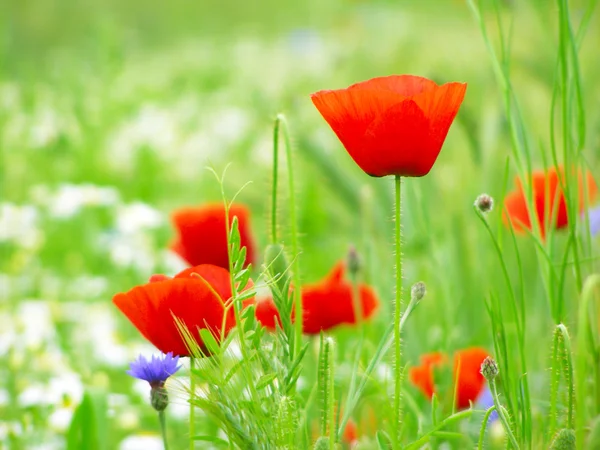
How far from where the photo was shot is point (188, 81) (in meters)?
3.67

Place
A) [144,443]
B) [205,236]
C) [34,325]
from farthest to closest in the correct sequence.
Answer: [34,325] < [144,443] < [205,236]

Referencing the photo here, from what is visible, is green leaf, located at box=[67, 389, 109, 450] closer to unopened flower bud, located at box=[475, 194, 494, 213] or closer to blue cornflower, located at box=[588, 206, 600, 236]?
unopened flower bud, located at box=[475, 194, 494, 213]

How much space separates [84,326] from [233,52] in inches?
122

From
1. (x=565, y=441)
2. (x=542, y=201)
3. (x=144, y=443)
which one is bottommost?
(x=144, y=443)

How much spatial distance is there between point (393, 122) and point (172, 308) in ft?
0.51

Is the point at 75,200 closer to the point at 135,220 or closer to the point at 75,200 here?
the point at 75,200

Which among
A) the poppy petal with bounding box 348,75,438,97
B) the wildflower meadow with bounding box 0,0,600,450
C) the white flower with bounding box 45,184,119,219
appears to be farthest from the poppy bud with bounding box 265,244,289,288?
the white flower with bounding box 45,184,119,219

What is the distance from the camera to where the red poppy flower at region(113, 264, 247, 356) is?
0.48 metres

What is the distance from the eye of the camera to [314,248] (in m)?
2.10

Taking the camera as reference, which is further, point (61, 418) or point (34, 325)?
point (34, 325)

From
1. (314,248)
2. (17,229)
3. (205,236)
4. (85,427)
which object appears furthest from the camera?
(314,248)

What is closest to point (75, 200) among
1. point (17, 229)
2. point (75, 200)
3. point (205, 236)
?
point (75, 200)

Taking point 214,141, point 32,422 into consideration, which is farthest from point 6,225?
point 214,141

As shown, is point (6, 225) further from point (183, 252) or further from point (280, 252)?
point (280, 252)
